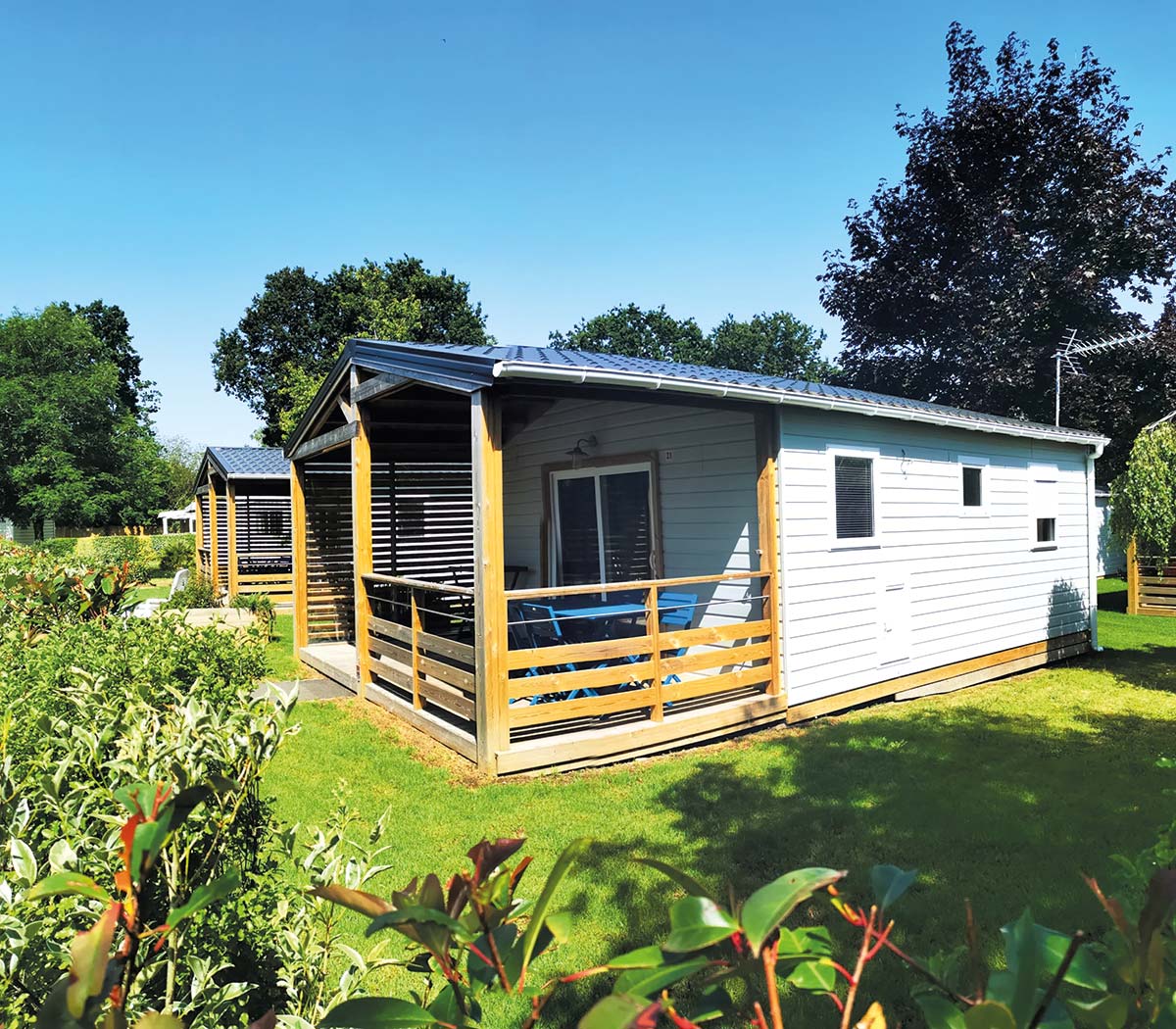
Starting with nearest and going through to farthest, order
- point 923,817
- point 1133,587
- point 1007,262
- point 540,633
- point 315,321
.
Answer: point 923,817 → point 540,633 → point 1133,587 → point 1007,262 → point 315,321

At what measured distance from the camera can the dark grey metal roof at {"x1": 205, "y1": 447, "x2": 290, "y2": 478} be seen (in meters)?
18.0

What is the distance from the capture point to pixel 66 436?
113ft

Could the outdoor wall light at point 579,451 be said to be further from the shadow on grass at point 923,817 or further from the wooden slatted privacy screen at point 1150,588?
the wooden slatted privacy screen at point 1150,588

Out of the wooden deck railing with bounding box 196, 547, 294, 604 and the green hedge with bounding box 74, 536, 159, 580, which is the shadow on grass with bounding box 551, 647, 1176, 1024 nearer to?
the wooden deck railing with bounding box 196, 547, 294, 604

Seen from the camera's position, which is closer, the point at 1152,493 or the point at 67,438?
the point at 1152,493

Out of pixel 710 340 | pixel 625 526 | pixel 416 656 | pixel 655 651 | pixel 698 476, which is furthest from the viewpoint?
pixel 710 340

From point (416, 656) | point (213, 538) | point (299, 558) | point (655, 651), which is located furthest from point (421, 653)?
point (213, 538)

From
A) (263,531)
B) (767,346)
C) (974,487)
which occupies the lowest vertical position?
(263,531)

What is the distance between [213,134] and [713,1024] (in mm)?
14146

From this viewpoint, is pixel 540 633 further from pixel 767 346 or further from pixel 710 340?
pixel 767 346

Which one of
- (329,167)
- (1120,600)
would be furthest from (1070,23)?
(329,167)

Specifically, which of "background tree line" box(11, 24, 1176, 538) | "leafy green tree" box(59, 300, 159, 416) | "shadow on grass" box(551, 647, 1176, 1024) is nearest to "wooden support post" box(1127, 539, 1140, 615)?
"background tree line" box(11, 24, 1176, 538)

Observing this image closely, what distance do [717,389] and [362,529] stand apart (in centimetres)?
413

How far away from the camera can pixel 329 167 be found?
14.4m
